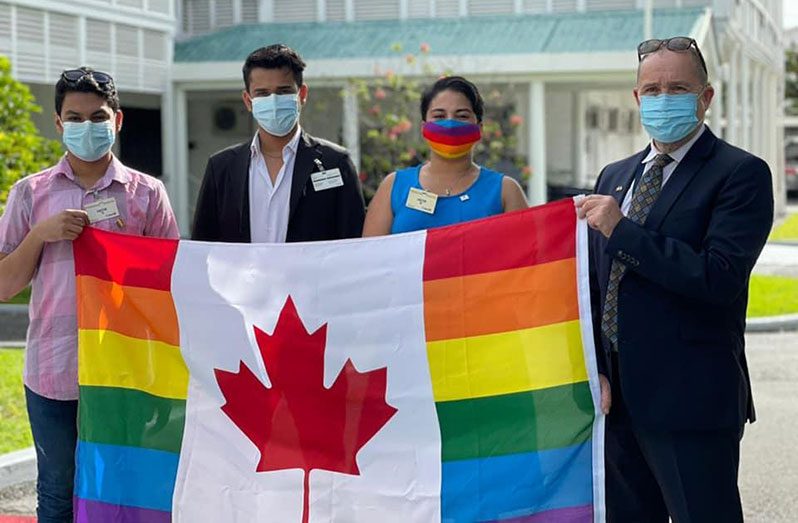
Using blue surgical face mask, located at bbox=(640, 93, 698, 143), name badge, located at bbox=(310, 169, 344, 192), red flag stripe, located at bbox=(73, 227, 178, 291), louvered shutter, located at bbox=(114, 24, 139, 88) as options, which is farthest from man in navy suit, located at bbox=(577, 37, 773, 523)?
louvered shutter, located at bbox=(114, 24, 139, 88)

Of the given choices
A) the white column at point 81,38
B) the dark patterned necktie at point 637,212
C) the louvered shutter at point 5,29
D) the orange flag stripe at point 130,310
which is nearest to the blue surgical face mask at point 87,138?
the orange flag stripe at point 130,310

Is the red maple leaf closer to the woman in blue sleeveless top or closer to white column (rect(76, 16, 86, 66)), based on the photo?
the woman in blue sleeveless top

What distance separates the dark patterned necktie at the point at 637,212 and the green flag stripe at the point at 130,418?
5.79 feet

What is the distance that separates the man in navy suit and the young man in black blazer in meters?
1.48

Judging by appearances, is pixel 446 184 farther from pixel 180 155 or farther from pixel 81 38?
pixel 180 155

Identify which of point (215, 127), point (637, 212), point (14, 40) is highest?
point (14, 40)

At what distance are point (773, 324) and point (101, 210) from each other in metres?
11.3

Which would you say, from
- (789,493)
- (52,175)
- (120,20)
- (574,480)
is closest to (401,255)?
(574,480)

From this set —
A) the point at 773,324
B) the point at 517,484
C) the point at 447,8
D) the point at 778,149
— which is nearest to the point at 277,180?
the point at 517,484

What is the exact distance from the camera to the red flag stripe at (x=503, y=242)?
4.50 metres

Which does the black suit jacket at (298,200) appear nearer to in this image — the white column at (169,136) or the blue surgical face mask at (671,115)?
the blue surgical face mask at (671,115)

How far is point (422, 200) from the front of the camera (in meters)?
5.06

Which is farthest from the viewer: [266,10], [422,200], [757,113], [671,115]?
[757,113]

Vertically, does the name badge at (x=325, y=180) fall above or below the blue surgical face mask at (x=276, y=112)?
below
